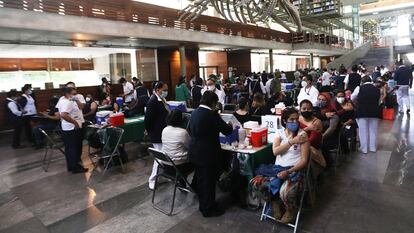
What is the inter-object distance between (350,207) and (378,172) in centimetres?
141

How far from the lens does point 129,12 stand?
9.71 meters

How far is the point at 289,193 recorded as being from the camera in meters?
2.86

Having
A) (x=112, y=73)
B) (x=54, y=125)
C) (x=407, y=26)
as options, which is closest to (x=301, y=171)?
(x=54, y=125)

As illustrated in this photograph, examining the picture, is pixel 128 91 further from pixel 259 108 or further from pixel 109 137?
pixel 259 108

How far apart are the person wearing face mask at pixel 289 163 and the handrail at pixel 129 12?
7196mm

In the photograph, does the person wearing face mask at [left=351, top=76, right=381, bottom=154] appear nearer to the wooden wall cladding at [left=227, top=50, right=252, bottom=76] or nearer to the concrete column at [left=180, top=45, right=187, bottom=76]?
the concrete column at [left=180, top=45, right=187, bottom=76]

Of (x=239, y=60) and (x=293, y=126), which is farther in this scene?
(x=239, y=60)

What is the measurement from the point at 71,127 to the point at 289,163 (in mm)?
3705

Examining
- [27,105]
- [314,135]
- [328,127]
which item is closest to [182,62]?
[27,105]

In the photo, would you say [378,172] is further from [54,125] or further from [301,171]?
[54,125]

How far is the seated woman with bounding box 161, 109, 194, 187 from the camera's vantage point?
3.54 metres

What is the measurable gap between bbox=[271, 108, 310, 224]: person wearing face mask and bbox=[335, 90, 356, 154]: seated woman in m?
2.30

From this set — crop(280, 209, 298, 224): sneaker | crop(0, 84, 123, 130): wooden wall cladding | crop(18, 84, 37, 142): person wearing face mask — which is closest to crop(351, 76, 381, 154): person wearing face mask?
crop(280, 209, 298, 224): sneaker

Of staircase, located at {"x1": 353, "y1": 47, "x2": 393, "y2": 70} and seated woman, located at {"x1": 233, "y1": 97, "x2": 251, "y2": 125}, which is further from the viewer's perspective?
staircase, located at {"x1": 353, "y1": 47, "x2": 393, "y2": 70}
